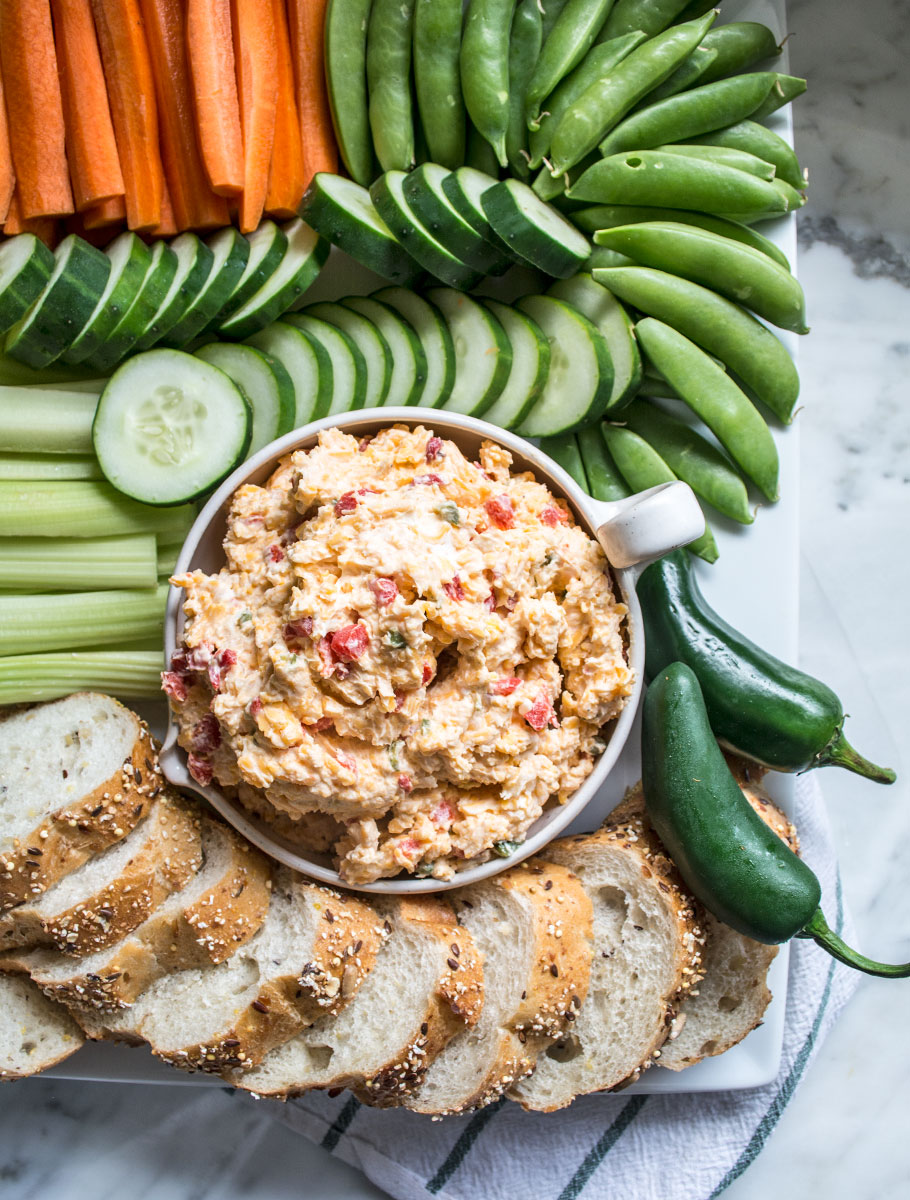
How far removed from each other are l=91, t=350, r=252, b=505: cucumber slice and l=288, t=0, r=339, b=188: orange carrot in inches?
26.1

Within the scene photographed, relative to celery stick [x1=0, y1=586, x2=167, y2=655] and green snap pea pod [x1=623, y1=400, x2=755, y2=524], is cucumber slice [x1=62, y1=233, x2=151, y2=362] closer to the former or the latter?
celery stick [x1=0, y1=586, x2=167, y2=655]

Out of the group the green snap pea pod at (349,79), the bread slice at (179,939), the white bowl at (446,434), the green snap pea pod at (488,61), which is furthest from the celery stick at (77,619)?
the green snap pea pod at (488,61)

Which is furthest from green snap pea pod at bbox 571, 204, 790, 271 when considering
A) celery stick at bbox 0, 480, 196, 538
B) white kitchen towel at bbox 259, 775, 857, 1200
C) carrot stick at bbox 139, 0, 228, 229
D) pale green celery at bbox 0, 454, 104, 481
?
white kitchen towel at bbox 259, 775, 857, 1200

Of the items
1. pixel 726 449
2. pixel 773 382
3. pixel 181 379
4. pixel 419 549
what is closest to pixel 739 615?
pixel 726 449

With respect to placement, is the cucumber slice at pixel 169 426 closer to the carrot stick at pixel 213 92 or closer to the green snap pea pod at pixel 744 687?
the carrot stick at pixel 213 92

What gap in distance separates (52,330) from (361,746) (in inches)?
54.0

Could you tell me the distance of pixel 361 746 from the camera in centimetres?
235

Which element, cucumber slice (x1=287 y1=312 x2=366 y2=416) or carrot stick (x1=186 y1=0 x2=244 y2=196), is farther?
cucumber slice (x1=287 y1=312 x2=366 y2=416)

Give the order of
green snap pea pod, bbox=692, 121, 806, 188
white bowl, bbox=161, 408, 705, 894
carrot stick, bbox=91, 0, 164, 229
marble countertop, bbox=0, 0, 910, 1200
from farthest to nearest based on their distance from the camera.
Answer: marble countertop, bbox=0, 0, 910, 1200, green snap pea pod, bbox=692, 121, 806, 188, carrot stick, bbox=91, 0, 164, 229, white bowl, bbox=161, 408, 705, 894

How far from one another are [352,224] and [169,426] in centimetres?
72

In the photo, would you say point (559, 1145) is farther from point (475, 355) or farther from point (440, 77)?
point (440, 77)

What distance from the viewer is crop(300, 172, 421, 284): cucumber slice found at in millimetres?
2785

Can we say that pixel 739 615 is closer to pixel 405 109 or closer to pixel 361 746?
pixel 361 746

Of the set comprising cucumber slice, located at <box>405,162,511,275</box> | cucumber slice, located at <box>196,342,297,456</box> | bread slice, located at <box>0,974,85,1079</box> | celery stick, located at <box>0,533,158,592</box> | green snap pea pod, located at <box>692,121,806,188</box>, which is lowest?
bread slice, located at <box>0,974,85,1079</box>
